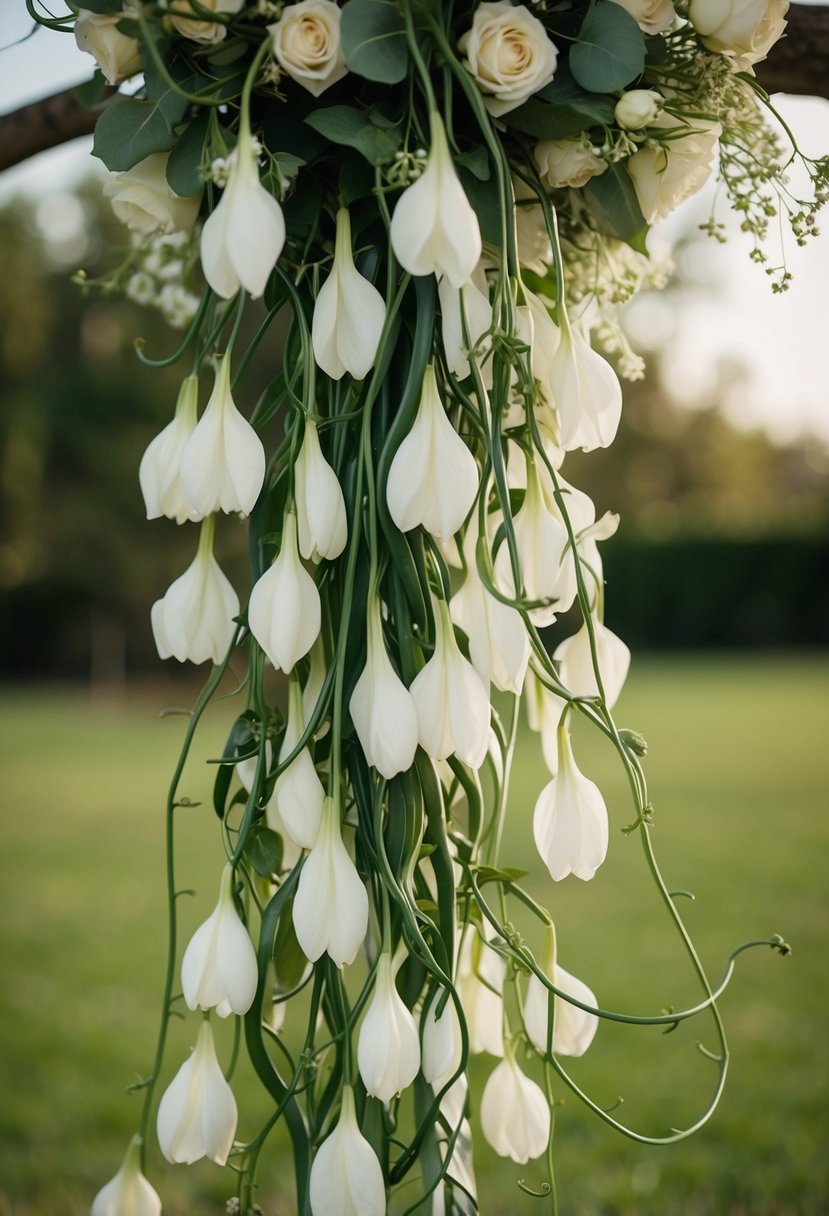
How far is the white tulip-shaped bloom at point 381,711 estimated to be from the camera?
554 mm

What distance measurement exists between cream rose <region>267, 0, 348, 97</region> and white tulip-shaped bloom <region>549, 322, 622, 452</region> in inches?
7.5

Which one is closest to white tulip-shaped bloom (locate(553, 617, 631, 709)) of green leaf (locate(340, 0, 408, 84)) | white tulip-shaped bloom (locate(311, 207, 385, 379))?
white tulip-shaped bloom (locate(311, 207, 385, 379))

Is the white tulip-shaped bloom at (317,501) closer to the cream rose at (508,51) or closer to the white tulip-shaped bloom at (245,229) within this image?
the white tulip-shaped bloom at (245,229)

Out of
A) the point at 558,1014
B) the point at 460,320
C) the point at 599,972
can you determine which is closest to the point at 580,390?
the point at 460,320

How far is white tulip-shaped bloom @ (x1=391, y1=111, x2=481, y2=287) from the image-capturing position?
491mm

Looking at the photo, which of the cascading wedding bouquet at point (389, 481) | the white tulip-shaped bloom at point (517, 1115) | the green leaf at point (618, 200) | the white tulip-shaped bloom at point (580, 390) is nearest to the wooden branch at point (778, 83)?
the cascading wedding bouquet at point (389, 481)

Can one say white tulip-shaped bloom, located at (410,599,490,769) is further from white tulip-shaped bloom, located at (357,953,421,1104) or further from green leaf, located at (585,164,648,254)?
green leaf, located at (585,164,648,254)

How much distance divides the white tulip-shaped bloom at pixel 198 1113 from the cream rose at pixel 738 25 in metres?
0.64

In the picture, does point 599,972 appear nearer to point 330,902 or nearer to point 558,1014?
point 558,1014

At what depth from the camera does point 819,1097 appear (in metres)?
1.85

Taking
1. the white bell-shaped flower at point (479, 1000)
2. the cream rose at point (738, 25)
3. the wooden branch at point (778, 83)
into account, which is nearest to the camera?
the cream rose at point (738, 25)

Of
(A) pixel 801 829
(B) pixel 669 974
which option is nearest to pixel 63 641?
(A) pixel 801 829

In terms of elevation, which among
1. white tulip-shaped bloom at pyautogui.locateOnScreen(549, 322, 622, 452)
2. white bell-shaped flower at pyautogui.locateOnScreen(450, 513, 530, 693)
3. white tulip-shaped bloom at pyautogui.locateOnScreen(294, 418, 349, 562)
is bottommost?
white bell-shaped flower at pyautogui.locateOnScreen(450, 513, 530, 693)

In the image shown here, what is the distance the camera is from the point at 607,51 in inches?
22.2
